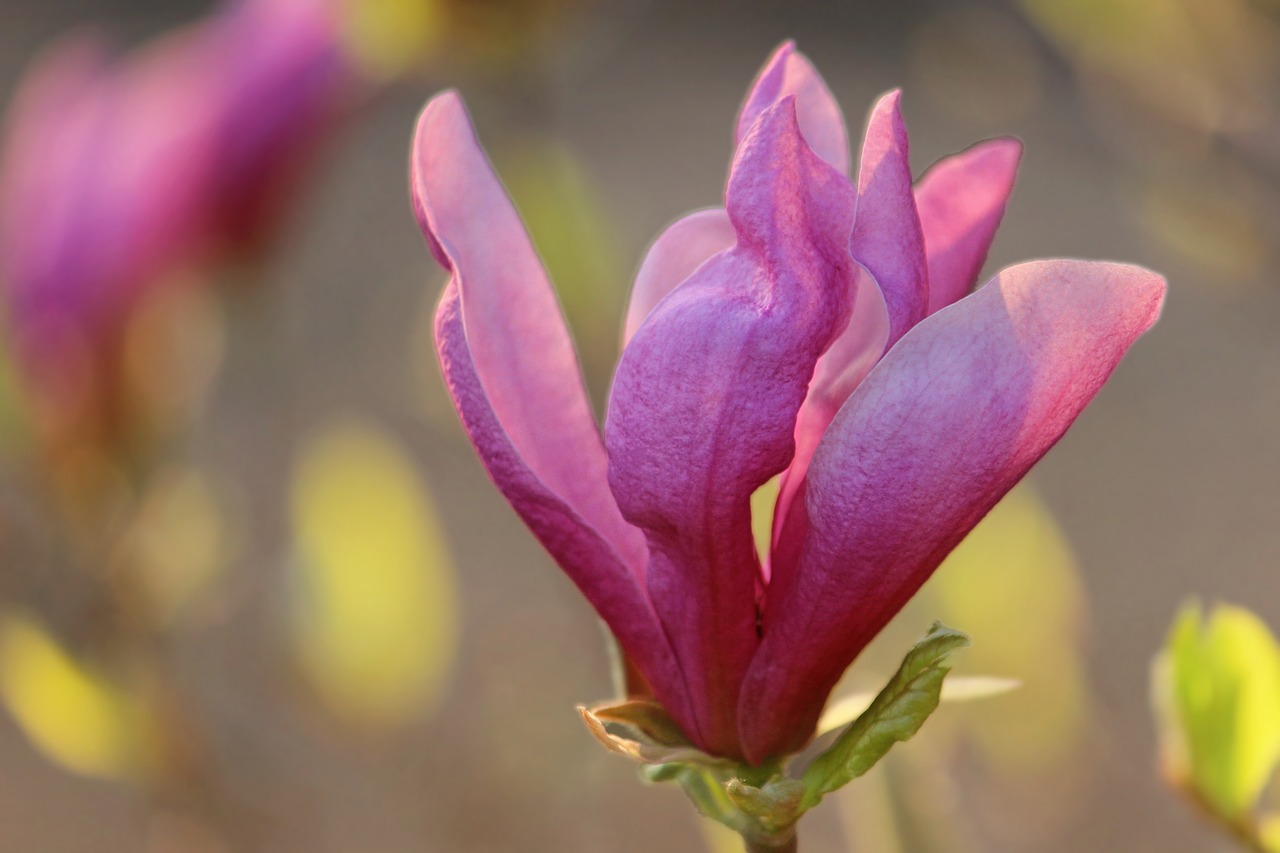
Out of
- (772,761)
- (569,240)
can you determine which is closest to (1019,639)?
(569,240)

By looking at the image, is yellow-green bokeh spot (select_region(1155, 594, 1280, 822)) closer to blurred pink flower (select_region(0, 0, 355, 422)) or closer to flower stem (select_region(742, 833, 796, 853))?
flower stem (select_region(742, 833, 796, 853))

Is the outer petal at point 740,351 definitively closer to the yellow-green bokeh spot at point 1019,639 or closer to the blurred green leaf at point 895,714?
the blurred green leaf at point 895,714

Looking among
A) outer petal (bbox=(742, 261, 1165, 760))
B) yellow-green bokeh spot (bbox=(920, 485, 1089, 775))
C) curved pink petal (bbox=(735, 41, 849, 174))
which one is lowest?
yellow-green bokeh spot (bbox=(920, 485, 1089, 775))

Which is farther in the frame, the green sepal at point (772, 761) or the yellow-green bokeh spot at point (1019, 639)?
the yellow-green bokeh spot at point (1019, 639)

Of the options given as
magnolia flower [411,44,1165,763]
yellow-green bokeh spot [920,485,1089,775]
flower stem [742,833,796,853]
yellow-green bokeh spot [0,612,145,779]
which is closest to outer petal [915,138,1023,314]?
magnolia flower [411,44,1165,763]

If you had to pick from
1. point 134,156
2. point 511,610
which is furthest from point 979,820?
point 134,156

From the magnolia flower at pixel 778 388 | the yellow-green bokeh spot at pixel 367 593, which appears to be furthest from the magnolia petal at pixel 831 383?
the yellow-green bokeh spot at pixel 367 593

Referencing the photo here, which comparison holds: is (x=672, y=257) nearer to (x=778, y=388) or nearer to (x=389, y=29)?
(x=778, y=388)
